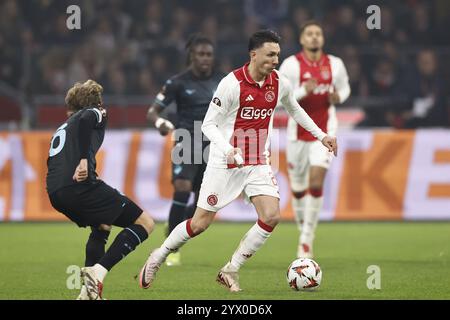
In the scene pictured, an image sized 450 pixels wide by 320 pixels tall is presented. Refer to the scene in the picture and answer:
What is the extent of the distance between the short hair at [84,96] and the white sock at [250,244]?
175 cm

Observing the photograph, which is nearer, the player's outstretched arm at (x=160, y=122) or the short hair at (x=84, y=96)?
the short hair at (x=84, y=96)

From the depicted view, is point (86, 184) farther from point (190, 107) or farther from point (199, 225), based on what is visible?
point (190, 107)

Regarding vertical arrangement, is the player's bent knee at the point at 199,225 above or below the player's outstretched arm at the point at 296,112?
below

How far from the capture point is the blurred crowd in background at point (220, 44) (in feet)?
60.5

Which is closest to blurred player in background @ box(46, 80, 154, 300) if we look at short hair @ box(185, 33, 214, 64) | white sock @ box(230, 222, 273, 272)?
white sock @ box(230, 222, 273, 272)

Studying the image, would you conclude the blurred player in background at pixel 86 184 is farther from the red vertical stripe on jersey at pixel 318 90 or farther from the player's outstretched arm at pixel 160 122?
the red vertical stripe on jersey at pixel 318 90

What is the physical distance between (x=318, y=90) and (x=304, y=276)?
133 inches

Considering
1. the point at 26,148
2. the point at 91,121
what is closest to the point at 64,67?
the point at 26,148

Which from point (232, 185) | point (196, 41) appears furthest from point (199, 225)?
point (196, 41)

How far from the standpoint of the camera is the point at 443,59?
18688 mm

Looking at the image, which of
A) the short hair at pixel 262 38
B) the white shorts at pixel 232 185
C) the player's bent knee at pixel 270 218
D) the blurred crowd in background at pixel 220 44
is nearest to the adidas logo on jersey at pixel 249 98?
the short hair at pixel 262 38

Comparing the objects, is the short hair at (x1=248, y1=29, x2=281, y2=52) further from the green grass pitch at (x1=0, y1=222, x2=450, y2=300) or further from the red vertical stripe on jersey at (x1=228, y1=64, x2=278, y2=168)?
the green grass pitch at (x1=0, y1=222, x2=450, y2=300)

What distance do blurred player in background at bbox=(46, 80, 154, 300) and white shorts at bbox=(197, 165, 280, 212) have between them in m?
0.74
